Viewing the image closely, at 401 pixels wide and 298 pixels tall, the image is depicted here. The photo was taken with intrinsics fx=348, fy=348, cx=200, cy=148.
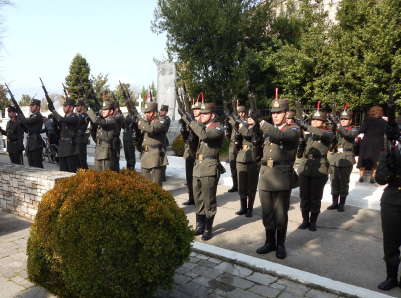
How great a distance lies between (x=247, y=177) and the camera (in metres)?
7.03

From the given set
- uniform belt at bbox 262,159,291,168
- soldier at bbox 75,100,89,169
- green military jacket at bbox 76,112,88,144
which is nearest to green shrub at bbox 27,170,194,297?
uniform belt at bbox 262,159,291,168

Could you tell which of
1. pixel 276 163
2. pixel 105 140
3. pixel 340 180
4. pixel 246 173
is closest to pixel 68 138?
pixel 105 140

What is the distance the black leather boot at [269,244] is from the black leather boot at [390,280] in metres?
1.49

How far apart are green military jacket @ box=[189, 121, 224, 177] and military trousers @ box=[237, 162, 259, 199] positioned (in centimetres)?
137

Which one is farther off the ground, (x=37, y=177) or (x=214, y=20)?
(x=214, y=20)

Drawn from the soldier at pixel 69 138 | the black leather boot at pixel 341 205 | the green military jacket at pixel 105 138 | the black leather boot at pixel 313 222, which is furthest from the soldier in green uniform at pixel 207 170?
the soldier at pixel 69 138

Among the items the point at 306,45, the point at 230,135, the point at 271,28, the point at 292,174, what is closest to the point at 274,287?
the point at 292,174

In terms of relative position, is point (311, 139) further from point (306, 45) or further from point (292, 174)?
point (306, 45)

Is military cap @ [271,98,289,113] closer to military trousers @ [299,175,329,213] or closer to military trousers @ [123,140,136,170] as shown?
military trousers @ [299,175,329,213]

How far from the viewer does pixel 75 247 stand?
324 centimetres

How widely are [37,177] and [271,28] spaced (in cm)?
1605

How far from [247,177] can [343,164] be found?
6.97 ft

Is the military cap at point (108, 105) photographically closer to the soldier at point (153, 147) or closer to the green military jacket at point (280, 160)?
the soldier at point (153, 147)

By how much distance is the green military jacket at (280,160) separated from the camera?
4875 millimetres
